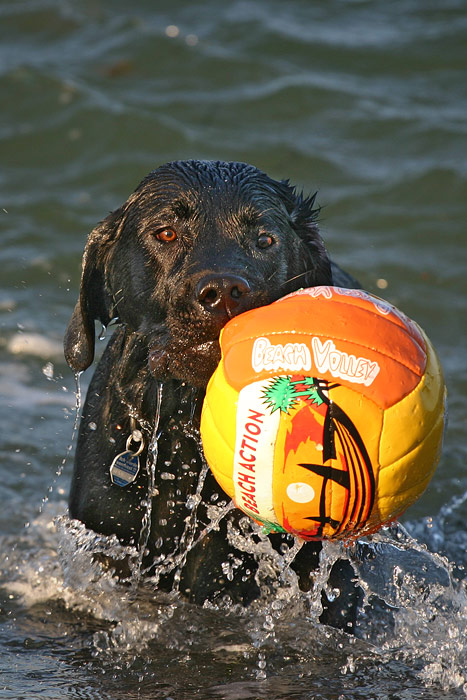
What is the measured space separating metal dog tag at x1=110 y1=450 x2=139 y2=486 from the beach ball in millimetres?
875

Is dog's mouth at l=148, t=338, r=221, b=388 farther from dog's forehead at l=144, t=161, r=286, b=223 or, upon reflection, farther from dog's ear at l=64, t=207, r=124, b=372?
dog's ear at l=64, t=207, r=124, b=372

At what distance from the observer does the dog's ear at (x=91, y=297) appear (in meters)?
4.52

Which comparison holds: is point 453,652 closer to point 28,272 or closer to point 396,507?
point 396,507

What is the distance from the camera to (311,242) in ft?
14.7

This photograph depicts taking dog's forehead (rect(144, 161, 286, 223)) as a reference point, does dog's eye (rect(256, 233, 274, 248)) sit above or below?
below

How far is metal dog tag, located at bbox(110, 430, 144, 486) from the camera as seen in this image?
4301 mm

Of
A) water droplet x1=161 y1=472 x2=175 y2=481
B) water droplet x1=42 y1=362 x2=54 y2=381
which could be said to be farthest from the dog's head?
water droplet x1=42 y1=362 x2=54 y2=381

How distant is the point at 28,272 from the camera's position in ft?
28.2

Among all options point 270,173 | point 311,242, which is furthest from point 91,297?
point 270,173

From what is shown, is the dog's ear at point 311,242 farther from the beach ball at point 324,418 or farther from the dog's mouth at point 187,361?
the beach ball at point 324,418

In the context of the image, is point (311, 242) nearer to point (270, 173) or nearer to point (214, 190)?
point (214, 190)

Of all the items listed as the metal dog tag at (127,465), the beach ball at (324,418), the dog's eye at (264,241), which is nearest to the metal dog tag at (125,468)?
the metal dog tag at (127,465)

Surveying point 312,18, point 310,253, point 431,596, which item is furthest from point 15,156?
A: point 431,596

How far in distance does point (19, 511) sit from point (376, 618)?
2279 millimetres
